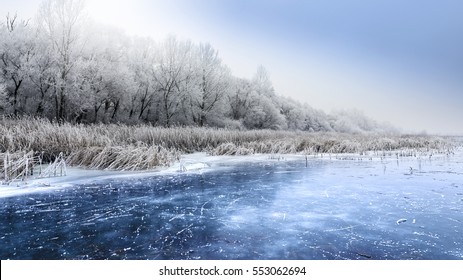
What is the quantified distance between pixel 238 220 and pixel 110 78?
26.3 metres

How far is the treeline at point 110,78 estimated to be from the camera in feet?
81.9

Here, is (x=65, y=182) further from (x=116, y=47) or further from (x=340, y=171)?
(x=116, y=47)

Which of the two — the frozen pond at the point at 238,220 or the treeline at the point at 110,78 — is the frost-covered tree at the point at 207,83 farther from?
the frozen pond at the point at 238,220

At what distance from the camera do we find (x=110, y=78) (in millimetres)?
28297

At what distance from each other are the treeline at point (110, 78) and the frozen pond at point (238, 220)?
1528cm

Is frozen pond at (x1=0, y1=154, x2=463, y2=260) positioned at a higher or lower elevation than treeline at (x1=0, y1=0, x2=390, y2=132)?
lower

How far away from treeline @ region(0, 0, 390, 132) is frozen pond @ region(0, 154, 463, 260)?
15285mm

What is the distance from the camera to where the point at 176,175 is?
841cm

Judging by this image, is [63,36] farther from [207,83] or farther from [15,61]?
[207,83]

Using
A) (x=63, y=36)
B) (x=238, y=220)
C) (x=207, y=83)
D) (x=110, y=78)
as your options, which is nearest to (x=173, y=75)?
(x=207, y=83)

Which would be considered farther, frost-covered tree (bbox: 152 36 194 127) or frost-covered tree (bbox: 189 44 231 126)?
frost-covered tree (bbox: 189 44 231 126)

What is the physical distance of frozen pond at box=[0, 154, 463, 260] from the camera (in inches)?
131

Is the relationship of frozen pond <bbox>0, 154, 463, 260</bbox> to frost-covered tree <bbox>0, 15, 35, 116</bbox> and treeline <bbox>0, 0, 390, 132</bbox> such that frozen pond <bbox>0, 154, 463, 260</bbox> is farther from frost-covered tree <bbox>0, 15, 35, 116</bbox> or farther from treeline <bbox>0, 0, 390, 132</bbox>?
frost-covered tree <bbox>0, 15, 35, 116</bbox>

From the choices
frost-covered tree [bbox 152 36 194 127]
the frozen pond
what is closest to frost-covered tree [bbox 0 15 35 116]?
frost-covered tree [bbox 152 36 194 127]
